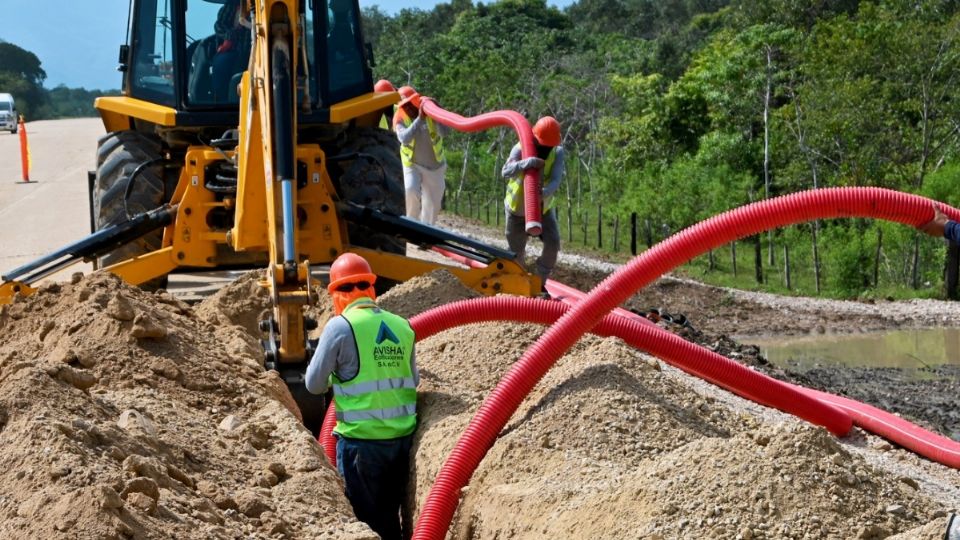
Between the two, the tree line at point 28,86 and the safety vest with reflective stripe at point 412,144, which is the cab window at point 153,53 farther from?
the tree line at point 28,86

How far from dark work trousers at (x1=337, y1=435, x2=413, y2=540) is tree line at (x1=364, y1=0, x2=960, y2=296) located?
14349 mm

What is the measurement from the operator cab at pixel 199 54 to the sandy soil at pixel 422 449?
1.88m

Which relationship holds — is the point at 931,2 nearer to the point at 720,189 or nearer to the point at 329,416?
the point at 720,189

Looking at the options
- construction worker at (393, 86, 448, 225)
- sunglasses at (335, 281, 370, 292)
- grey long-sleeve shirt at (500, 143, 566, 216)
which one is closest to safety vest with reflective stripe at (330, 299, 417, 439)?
sunglasses at (335, 281, 370, 292)

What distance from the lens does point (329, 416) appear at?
8375 millimetres

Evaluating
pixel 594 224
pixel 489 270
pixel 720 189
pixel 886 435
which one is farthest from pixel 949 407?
pixel 594 224

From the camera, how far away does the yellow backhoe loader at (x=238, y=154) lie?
31.3ft

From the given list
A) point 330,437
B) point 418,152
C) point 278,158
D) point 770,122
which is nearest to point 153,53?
point 278,158

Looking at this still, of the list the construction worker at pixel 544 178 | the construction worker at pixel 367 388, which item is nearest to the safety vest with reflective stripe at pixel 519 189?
the construction worker at pixel 544 178

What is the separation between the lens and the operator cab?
11.1m

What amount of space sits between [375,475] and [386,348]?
0.75m

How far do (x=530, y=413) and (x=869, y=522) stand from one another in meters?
2.35

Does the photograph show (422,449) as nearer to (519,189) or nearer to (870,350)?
(519,189)

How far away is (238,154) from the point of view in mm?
10000
